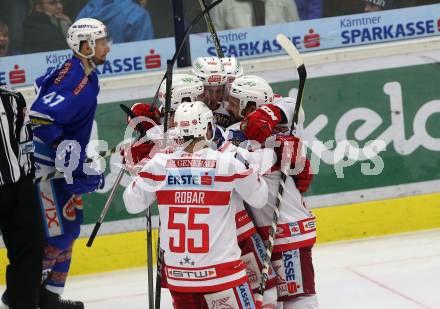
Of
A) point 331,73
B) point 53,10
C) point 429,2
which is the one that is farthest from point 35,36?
point 429,2

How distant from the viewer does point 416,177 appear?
6.02m

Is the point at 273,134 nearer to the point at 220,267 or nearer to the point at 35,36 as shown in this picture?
the point at 220,267

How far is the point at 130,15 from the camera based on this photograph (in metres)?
5.89

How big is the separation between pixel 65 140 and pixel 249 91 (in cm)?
122

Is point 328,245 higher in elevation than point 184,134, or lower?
lower

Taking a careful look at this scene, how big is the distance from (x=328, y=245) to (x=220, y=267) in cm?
259

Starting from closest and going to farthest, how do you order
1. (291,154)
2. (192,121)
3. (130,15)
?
(192,121)
(291,154)
(130,15)

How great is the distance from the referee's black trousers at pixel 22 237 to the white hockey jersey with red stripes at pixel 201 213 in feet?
3.09

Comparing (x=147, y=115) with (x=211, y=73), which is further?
(x=147, y=115)

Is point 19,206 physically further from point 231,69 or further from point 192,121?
point 192,121

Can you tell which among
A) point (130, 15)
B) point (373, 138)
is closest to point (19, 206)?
point (130, 15)

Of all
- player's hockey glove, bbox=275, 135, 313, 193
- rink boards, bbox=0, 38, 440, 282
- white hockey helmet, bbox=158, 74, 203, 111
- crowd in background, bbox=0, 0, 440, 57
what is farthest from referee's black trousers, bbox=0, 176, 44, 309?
rink boards, bbox=0, 38, 440, 282

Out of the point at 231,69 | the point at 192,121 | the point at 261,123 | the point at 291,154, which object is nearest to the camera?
the point at 192,121

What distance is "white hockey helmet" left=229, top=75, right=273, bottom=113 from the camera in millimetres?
3816
